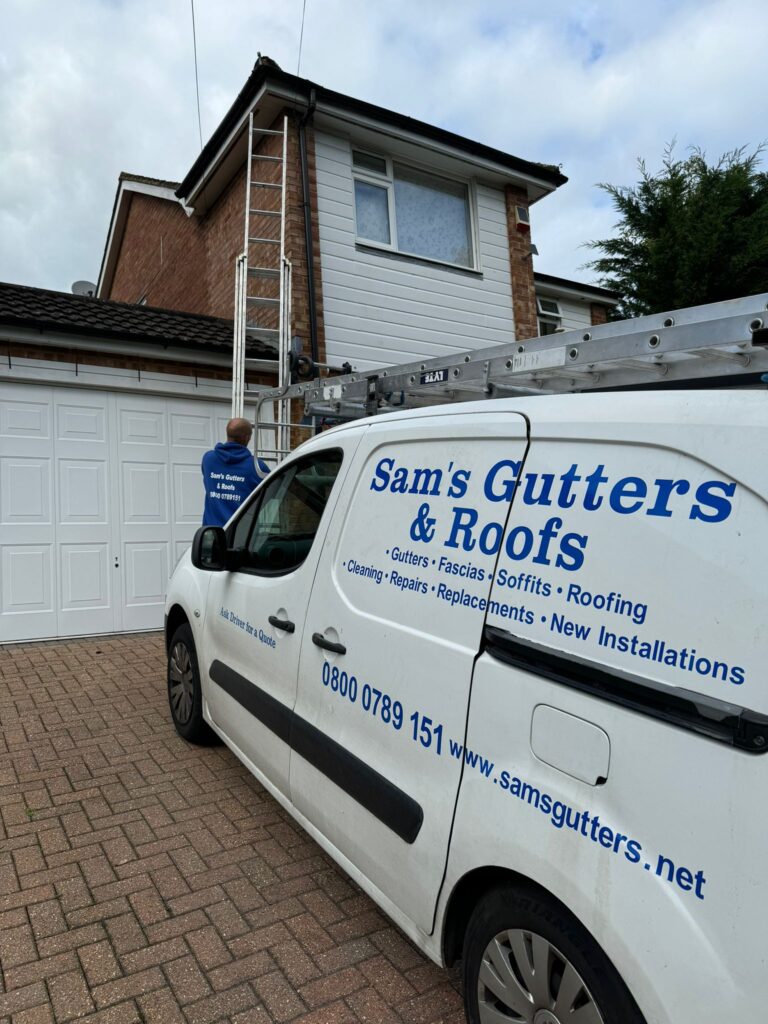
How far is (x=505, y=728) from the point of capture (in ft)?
5.60

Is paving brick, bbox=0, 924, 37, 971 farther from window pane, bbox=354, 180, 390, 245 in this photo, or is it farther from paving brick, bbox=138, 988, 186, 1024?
window pane, bbox=354, 180, 390, 245

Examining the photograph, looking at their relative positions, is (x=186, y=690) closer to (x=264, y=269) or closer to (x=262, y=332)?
(x=262, y=332)

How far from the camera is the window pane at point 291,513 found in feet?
9.27

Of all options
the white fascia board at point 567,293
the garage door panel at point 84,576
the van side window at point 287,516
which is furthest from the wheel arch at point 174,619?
the white fascia board at point 567,293

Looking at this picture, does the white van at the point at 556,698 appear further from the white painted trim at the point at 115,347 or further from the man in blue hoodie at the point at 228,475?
the white painted trim at the point at 115,347

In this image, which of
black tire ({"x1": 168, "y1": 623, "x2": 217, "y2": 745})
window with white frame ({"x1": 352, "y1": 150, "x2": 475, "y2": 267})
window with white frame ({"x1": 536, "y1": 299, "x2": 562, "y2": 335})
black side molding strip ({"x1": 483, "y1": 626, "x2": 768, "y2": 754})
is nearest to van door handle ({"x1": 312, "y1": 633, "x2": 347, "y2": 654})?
black side molding strip ({"x1": 483, "y1": 626, "x2": 768, "y2": 754})

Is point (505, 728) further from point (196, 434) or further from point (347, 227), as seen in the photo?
point (347, 227)

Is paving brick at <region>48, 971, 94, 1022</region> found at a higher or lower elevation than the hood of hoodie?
lower

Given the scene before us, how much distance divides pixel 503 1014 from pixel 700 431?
5.01 feet

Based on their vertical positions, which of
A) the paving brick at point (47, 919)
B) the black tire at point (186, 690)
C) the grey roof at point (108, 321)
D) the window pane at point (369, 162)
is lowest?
the paving brick at point (47, 919)

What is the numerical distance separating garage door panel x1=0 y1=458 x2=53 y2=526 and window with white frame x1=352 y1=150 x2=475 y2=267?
457cm

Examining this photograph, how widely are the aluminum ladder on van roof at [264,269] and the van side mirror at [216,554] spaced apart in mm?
3290

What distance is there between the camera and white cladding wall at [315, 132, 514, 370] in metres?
8.00

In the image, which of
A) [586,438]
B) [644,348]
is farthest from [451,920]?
[644,348]
